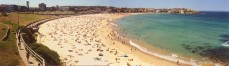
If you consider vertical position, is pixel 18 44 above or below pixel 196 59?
above

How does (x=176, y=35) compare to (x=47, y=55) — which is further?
(x=176, y=35)

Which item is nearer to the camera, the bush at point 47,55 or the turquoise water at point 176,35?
the bush at point 47,55

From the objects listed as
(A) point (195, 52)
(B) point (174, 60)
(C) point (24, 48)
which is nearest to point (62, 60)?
(C) point (24, 48)

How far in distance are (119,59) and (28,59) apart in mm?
9708

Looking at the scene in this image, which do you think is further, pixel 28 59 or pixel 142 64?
pixel 142 64

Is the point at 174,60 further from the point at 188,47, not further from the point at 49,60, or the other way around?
the point at 49,60

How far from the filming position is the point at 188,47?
35.1 m

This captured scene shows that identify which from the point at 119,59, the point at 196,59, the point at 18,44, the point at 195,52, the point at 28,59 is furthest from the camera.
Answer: the point at 195,52

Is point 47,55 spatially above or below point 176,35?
above

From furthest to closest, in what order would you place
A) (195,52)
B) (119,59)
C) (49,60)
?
(195,52)
(119,59)
(49,60)

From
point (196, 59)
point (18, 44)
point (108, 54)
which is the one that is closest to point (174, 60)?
point (196, 59)

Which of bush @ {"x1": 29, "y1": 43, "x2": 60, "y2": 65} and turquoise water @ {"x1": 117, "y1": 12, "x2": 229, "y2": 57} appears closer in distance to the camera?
bush @ {"x1": 29, "y1": 43, "x2": 60, "y2": 65}

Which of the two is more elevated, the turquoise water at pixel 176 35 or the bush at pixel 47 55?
the bush at pixel 47 55

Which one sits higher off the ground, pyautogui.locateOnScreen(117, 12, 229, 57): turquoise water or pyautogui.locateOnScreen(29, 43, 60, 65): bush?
pyautogui.locateOnScreen(29, 43, 60, 65): bush
